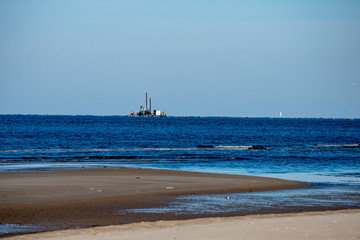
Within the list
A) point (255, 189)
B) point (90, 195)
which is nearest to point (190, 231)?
point (90, 195)

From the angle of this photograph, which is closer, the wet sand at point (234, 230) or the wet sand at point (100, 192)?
the wet sand at point (234, 230)

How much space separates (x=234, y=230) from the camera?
11.9 meters

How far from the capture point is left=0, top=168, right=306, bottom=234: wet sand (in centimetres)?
1417

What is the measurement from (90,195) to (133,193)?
167 centimetres

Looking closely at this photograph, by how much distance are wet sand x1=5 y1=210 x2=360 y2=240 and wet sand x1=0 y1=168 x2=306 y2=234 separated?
1239mm

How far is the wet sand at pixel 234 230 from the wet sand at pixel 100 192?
1239 millimetres

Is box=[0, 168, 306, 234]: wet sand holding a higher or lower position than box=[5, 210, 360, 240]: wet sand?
lower

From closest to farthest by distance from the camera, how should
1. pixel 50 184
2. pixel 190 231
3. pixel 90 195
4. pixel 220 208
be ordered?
pixel 190 231 < pixel 220 208 < pixel 90 195 < pixel 50 184

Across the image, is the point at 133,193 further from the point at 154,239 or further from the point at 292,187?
the point at 154,239

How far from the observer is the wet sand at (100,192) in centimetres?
1417

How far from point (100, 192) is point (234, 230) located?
28.5 ft

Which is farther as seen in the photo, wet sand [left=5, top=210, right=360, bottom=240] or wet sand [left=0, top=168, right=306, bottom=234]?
wet sand [left=0, top=168, right=306, bottom=234]

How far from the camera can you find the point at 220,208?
1614 cm

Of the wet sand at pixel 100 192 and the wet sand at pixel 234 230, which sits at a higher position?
the wet sand at pixel 234 230
